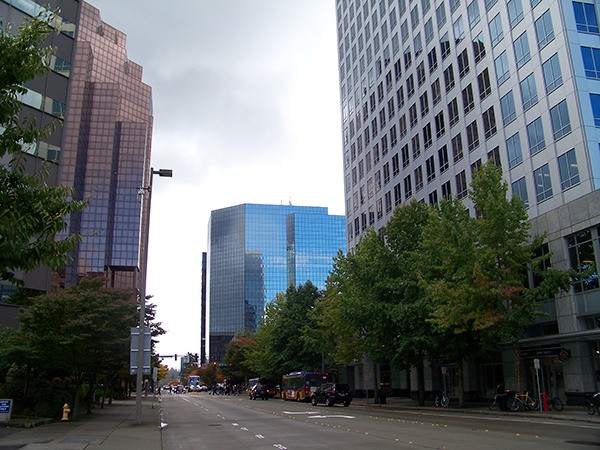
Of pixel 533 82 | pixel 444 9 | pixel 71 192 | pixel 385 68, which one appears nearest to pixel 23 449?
pixel 71 192

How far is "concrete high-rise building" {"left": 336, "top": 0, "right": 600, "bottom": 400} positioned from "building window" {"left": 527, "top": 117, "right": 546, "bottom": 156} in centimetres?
7

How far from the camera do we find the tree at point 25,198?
9.40m

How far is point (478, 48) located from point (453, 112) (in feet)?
19.1

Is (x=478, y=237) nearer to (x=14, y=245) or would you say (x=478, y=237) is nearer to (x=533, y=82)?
(x=533, y=82)

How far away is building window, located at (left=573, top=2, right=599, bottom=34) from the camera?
34.1m

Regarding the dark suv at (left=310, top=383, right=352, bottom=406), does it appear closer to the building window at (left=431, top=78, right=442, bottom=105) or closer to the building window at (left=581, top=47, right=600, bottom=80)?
the building window at (left=431, top=78, right=442, bottom=105)

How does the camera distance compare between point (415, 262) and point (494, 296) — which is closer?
point (494, 296)

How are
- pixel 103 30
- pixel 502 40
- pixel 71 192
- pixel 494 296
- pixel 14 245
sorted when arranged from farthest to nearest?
pixel 103 30 → pixel 502 40 → pixel 494 296 → pixel 71 192 → pixel 14 245

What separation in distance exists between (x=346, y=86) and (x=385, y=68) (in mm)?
14819

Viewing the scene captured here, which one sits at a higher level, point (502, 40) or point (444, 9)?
point (444, 9)

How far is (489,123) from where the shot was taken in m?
42.2

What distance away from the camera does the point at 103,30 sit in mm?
199375

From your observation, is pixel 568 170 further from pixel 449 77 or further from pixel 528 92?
pixel 449 77

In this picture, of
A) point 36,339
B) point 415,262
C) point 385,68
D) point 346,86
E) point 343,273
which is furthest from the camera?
point 346,86
